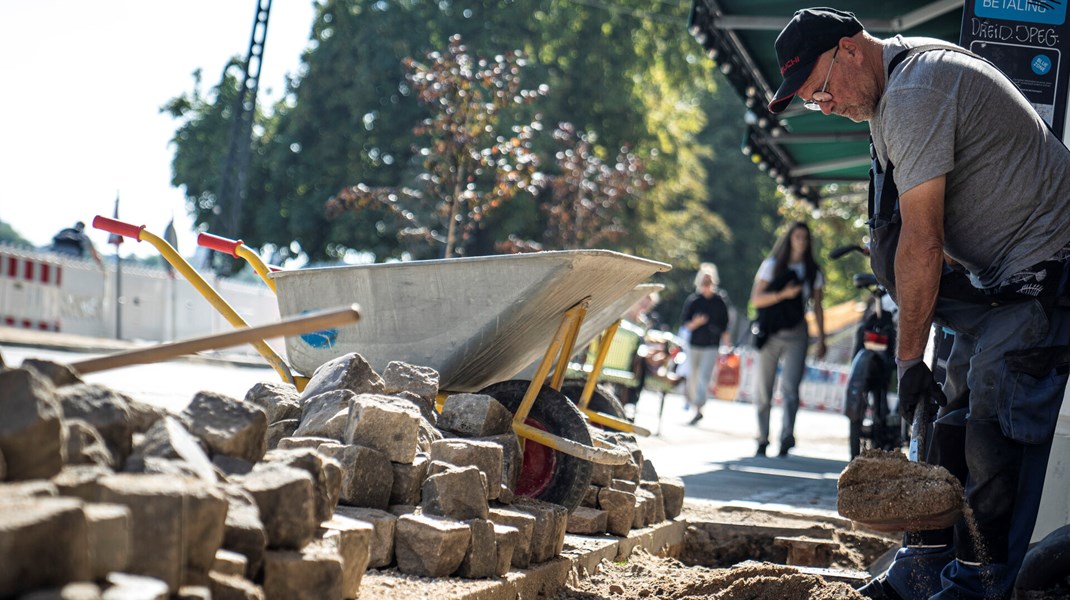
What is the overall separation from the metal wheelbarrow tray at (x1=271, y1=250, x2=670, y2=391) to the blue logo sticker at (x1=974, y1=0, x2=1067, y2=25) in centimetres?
162

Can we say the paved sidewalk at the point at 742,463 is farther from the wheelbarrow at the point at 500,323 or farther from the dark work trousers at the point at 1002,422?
the dark work trousers at the point at 1002,422

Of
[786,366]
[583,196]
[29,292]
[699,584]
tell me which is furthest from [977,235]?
[583,196]

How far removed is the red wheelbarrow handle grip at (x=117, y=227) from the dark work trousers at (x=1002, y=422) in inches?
142

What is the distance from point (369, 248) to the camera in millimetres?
28422

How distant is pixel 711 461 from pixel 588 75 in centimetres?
2118

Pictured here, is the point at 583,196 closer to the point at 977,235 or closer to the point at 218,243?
the point at 218,243

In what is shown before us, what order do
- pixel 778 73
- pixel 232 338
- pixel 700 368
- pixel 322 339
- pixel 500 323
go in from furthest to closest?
pixel 700 368 → pixel 778 73 → pixel 322 339 → pixel 500 323 → pixel 232 338

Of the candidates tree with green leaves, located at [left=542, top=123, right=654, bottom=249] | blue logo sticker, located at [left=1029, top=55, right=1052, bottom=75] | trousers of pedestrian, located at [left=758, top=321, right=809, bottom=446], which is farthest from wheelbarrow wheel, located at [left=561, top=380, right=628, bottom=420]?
tree with green leaves, located at [left=542, top=123, right=654, bottom=249]

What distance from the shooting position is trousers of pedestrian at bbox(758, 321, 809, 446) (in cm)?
902

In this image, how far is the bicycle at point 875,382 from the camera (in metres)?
7.59

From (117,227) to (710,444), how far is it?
6.50 meters

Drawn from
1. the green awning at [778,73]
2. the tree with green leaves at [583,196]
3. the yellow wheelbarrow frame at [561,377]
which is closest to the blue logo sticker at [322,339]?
the yellow wheelbarrow frame at [561,377]

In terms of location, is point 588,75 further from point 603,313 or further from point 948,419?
point 948,419

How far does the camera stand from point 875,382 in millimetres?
7664
